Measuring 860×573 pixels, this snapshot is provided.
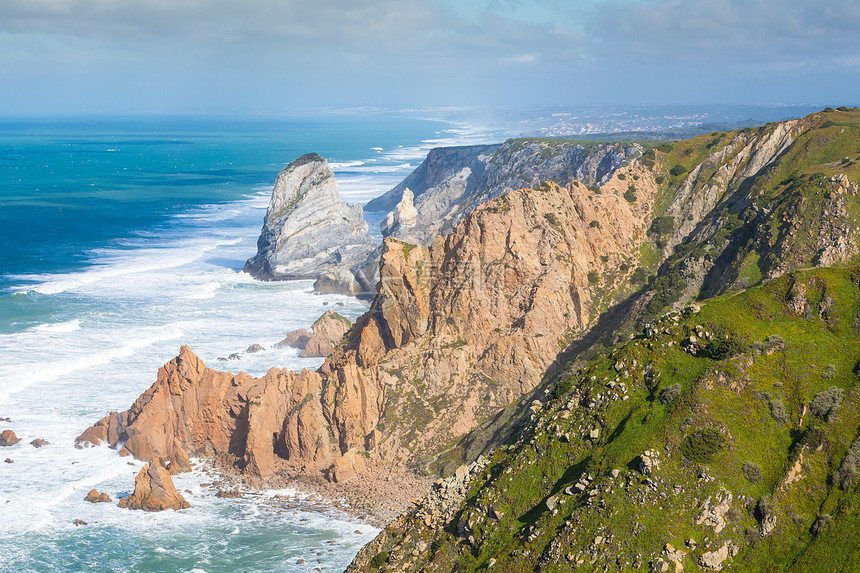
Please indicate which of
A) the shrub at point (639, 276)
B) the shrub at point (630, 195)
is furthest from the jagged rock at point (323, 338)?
the shrub at point (630, 195)

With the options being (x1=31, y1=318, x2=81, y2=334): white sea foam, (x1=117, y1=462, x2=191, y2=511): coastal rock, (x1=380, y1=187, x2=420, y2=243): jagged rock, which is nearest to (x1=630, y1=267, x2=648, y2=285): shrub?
(x1=117, y1=462, x2=191, y2=511): coastal rock

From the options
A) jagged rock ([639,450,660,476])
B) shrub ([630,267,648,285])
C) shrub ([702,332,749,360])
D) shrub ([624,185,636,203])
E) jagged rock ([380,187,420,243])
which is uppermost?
shrub ([624,185,636,203])

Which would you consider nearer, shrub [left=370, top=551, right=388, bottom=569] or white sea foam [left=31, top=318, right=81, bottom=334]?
shrub [left=370, top=551, right=388, bottom=569]

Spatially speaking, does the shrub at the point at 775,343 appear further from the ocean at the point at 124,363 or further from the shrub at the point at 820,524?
the ocean at the point at 124,363

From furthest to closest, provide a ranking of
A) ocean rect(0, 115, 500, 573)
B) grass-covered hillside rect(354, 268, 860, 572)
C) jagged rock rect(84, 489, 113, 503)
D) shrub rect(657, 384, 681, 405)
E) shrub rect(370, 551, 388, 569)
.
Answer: jagged rock rect(84, 489, 113, 503) → ocean rect(0, 115, 500, 573) → shrub rect(370, 551, 388, 569) → shrub rect(657, 384, 681, 405) → grass-covered hillside rect(354, 268, 860, 572)

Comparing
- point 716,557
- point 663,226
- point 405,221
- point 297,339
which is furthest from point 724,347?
point 405,221

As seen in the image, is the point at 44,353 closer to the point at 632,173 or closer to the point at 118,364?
the point at 118,364

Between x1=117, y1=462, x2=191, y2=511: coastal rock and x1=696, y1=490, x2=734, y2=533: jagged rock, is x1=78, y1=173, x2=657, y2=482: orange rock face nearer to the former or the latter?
x1=117, y1=462, x2=191, y2=511: coastal rock
